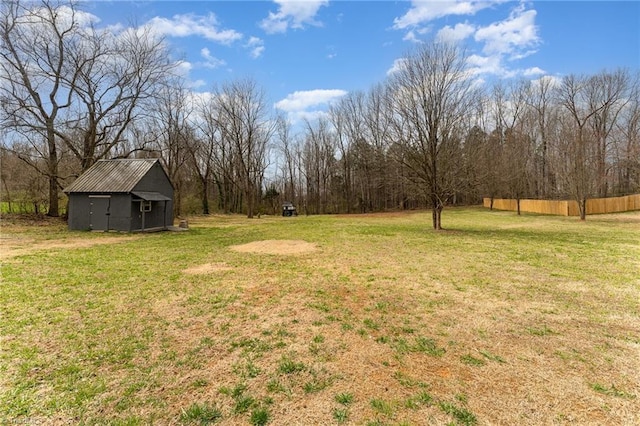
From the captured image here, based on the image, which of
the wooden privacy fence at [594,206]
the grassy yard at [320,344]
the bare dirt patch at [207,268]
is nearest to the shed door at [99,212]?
the grassy yard at [320,344]

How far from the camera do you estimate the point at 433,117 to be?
48.3 ft

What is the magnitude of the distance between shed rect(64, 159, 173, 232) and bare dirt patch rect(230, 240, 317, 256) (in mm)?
7738

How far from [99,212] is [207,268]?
1151 cm

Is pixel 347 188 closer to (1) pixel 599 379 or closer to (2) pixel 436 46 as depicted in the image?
(2) pixel 436 46

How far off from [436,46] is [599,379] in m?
15.3

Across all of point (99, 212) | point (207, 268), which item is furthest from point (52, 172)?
point (207, 268)

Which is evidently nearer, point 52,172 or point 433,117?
point 433,117

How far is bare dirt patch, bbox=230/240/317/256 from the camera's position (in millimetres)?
9938

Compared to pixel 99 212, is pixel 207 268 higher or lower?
lower

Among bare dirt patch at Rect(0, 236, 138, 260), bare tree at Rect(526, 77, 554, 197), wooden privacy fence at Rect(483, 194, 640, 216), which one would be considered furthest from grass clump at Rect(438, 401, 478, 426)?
bare tree at Rect(526, 77, 554, 197)

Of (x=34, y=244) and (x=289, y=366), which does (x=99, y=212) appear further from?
(x=289, y=366)

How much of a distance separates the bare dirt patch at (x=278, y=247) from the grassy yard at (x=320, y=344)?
2.23 m

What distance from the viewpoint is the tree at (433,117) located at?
14.7 m

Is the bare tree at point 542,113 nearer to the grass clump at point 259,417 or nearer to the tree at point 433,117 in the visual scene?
the tree at point 433,117
